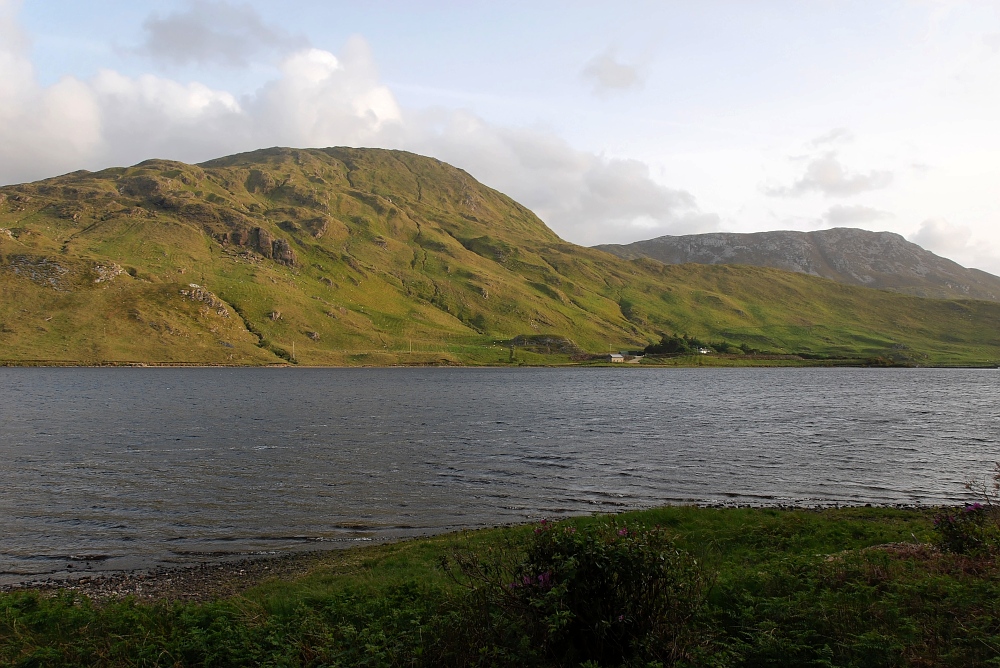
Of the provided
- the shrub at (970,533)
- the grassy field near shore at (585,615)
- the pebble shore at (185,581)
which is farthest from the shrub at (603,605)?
the pebble shore at (185,581)

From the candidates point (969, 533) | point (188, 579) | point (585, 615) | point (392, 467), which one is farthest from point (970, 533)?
point (392, 467)

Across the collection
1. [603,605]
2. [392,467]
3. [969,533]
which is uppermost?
[603,605]

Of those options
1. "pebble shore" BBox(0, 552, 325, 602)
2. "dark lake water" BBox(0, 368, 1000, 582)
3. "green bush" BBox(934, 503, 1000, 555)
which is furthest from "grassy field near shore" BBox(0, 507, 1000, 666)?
"dark lake water" BBox(0, 368, 1000, 582)

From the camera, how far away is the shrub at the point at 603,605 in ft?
32.6

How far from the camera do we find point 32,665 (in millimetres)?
11305

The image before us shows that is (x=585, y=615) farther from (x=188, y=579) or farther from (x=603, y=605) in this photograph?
(x=188, y=579)

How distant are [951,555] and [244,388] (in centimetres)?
14730

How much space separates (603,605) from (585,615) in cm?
35

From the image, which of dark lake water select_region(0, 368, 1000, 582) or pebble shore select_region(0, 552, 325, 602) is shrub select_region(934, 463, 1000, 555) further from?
pebble shore select_region(0, 552, 325, 602)

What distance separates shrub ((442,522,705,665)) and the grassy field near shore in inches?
1.0

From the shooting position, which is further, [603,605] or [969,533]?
[969,533]

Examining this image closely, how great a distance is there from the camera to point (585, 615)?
10.2 metres

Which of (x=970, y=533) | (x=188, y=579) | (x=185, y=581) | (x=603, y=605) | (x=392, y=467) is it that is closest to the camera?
(x=603, y=605)

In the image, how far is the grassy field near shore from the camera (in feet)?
33.1
